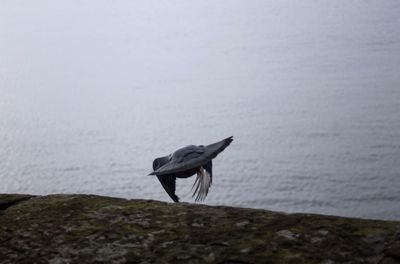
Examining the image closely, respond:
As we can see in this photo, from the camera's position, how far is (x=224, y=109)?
143 ft

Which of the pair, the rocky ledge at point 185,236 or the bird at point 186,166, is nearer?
the rocky ledge at point 185,236

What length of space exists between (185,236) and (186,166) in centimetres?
170

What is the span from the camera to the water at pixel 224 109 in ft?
113

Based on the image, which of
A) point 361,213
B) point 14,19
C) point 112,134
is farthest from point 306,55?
point 14,19

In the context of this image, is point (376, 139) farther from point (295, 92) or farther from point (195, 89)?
point (195, 89)

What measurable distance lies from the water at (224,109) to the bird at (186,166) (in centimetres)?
2773

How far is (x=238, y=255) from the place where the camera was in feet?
7.87

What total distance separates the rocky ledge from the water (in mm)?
29503

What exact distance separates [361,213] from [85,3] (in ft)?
255

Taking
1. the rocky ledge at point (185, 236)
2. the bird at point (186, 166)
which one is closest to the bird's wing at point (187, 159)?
the bird at point (186, 166)

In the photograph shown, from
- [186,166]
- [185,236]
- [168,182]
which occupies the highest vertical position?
[186,166]

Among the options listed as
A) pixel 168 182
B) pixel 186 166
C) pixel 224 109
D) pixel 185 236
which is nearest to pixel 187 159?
pixel 186 166

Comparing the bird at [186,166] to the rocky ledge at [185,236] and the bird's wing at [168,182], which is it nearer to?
the bird's wing at [168,182]

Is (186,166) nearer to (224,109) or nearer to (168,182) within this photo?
(168,182)
